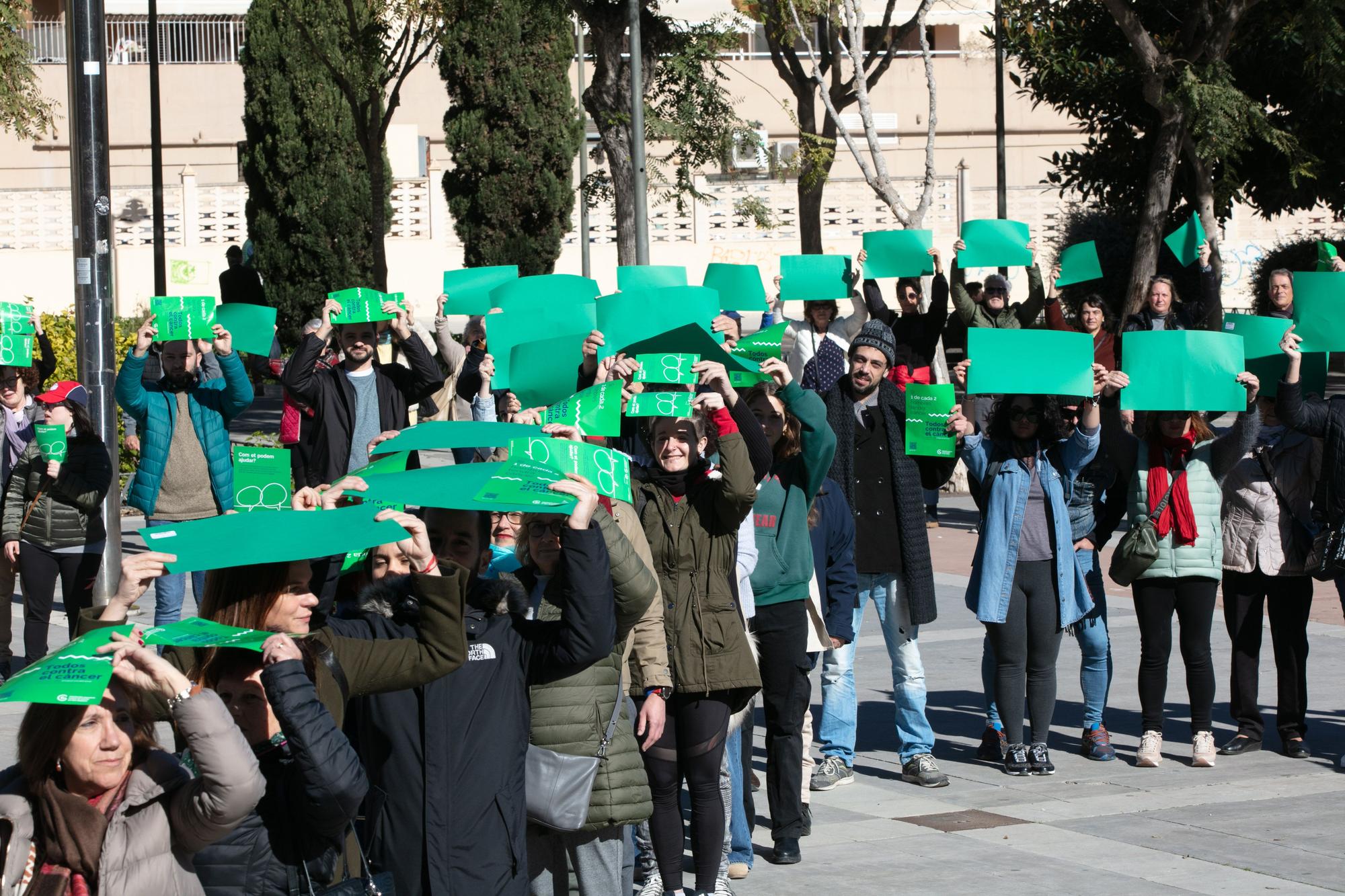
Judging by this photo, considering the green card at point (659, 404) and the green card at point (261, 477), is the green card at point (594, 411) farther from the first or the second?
the green card at point (261, 477)

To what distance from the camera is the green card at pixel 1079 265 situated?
10.6m

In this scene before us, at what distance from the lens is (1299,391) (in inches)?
313

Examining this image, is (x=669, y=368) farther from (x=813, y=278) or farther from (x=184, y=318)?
(x=813, y=278)

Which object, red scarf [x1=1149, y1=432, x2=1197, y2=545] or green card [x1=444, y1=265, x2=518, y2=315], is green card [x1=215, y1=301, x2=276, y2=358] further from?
red scarf [x1=1149, y1=432, x2=1197, y2=545]

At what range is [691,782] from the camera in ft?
18.5

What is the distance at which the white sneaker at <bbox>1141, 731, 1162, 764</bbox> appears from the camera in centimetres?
786

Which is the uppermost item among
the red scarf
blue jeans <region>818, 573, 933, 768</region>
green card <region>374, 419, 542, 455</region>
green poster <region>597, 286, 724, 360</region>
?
green poster <region>597, 286, 724, 360</region>

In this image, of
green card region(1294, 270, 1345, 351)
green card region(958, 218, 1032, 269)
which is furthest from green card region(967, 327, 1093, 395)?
green card region(958, 218, 1032, 269)

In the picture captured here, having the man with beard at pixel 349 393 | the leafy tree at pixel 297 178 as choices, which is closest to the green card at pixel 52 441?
the man with beard at pixel 349 393

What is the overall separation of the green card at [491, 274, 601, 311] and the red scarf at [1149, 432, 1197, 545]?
8.96 ft

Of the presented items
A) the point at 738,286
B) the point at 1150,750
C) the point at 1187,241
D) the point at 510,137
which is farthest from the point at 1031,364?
the point at 510,137

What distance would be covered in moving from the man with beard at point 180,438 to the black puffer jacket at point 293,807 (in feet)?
17.4

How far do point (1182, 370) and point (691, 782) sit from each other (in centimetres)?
340

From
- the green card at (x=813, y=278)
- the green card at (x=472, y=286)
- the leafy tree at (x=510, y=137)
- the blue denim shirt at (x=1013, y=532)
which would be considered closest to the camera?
the blue denim shirt at (x=1013, y=532)
